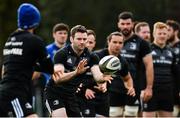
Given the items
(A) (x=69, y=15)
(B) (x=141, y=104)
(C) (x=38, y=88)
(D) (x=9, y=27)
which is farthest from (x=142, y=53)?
(D) (x=9, y=27)

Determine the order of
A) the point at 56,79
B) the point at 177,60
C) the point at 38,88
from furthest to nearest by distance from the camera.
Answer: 1. the point at 38,88
2. the point at 177,60
3. the point at 56,79

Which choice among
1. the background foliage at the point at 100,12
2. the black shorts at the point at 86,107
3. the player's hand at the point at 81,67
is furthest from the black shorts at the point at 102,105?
the background foliage at the point at 100,12

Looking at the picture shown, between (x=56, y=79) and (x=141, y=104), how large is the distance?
4451mm

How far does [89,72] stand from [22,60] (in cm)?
265

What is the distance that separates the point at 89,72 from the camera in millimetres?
12477

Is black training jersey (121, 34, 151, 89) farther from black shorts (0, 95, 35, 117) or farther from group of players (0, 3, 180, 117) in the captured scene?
black shorts (0, 95, 35, 117)

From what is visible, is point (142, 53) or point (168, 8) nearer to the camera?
point (142, 53)

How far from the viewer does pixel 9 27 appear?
28141mm

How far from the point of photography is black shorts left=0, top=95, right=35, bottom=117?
989 cm

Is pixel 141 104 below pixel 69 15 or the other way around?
below

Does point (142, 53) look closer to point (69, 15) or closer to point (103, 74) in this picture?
point (103, 74)

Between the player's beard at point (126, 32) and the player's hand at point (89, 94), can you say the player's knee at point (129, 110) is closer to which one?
the player's beard at point (126, 32)

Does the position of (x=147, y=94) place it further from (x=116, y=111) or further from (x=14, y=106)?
(x=14, y=106)

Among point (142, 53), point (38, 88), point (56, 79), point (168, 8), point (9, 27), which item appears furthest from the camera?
point (9, 27)
